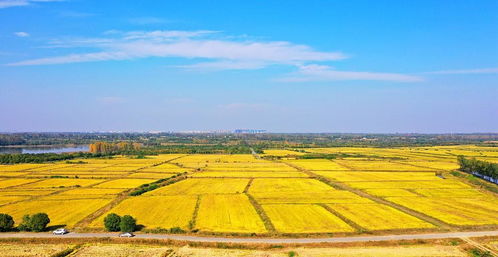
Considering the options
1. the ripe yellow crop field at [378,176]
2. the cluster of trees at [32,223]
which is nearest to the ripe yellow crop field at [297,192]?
the ripe yellow crop field at [378,176]

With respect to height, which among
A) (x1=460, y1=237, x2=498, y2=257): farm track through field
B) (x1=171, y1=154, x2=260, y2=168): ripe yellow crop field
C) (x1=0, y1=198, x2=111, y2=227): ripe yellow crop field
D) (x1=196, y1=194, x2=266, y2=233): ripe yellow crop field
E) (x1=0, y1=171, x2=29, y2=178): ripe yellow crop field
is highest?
(x1=171, y1=154, x2=260, y2=168): ripe yellow crop field

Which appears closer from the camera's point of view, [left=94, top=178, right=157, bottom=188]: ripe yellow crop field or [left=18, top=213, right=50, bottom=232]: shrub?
[left=18, top=213, right=50, bottom=232]: shrub

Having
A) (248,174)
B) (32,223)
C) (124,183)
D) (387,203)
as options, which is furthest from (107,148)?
(387,203)

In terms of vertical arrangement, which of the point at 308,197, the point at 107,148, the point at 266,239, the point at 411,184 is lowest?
the point at 266,239

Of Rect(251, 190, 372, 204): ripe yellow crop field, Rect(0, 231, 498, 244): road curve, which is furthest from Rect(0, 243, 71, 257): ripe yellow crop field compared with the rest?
Rect(251, 190, 372, 204): ripe yellow crop field

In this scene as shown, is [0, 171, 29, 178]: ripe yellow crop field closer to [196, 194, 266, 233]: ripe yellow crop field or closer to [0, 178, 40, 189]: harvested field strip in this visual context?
[0, 178, 40, 189]: harvested field strip

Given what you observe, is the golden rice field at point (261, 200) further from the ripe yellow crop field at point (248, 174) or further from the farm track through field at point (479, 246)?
the farm track through field at point (479, 246)

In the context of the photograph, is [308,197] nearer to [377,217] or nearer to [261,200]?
[261,200]
